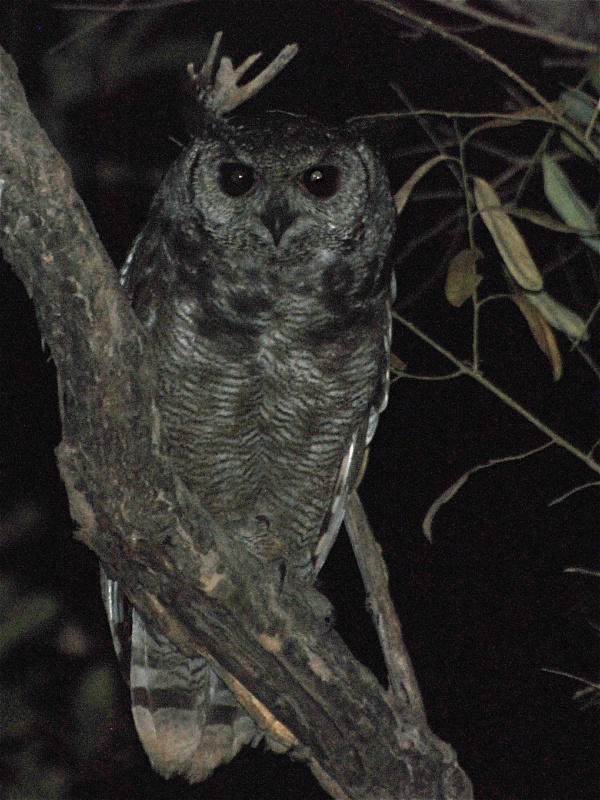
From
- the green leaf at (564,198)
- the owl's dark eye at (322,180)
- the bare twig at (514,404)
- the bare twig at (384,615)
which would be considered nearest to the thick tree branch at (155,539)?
the bare twig at (384,615)

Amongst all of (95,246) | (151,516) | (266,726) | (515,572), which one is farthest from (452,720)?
(95,246)

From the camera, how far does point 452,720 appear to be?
2.42 meters

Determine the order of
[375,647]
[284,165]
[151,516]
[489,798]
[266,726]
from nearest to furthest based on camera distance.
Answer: [151,516], [266,726], [284,165], [489,798], [375,647]

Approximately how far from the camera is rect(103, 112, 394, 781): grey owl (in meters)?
1.55

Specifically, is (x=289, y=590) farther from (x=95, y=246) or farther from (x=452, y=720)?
(x=452, y=720)

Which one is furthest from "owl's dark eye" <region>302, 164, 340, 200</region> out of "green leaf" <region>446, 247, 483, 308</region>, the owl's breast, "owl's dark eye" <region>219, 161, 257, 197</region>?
"green leaf" <region>446, 247, 483, 308</region>

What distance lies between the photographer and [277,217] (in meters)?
1.52

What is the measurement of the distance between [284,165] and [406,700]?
0.98 m

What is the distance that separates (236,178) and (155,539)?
27.9 inches

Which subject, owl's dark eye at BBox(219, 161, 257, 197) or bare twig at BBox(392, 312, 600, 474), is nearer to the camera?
bare twig at BBox(392, 312, 600, 474)

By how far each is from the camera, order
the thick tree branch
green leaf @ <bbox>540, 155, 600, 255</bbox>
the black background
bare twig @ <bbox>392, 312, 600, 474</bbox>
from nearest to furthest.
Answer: the thick tree branch → bare twig @ <bbox>392, 312, 600, 474</bbox> → green leaf @ <bbox>540, 155, 600, 255</bbox> → the black background

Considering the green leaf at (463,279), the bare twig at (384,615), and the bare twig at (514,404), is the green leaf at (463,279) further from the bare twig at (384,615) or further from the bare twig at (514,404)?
the bare twig at (384,615)

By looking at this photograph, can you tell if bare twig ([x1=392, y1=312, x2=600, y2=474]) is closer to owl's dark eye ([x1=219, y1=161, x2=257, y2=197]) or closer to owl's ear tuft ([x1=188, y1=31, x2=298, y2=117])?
owl's dark eye ([x1=219, y1=161, x2=257, y2=197])

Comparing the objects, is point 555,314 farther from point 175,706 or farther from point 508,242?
point 175,706
